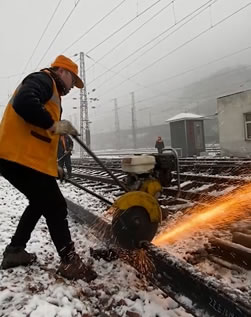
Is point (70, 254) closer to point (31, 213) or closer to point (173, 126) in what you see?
point (31, 213)

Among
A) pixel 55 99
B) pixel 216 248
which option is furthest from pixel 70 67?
pixel 216 248

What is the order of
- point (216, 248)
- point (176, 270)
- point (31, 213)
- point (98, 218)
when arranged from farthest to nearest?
1. point (98, 218)
2. point (216, 248)
3. point (31, 213)
4. point (176, 270)

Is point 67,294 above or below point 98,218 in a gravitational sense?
below

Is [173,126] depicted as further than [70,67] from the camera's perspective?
Yes

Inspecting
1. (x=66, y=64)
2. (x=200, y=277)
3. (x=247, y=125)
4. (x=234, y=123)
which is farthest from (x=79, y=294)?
(x=234, y=123)

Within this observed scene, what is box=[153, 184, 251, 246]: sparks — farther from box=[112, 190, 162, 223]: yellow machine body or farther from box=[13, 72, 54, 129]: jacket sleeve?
box=[13, 72, 54, 129]: jacket sleeve

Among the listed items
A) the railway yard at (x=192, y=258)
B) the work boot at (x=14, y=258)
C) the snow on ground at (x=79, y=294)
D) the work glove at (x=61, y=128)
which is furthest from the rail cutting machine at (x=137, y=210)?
the work boot at (x=14, y=258)

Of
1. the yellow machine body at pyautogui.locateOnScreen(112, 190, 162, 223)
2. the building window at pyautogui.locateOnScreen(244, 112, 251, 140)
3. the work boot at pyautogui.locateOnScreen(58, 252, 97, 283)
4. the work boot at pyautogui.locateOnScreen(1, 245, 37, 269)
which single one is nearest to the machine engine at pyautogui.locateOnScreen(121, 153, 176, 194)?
the yellow machine body at pyautogui.locateOnScreen(112, 190, 162, 223)

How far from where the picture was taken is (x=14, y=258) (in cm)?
325

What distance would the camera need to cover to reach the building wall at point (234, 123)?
21641mm

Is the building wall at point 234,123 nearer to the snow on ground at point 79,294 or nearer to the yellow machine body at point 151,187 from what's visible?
the yellow machine body at point 151,187

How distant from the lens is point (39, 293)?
8.89ft

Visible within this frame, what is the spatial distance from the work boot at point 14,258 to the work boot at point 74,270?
0.44 m

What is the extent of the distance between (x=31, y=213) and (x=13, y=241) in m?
0.37
